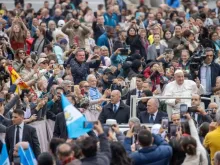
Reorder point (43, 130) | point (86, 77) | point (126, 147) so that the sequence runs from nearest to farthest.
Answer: point (126, 147) → point (43, 130) → point (86, 77)

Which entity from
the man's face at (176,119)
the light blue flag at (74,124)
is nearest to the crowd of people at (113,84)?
the man's face at (176,119)

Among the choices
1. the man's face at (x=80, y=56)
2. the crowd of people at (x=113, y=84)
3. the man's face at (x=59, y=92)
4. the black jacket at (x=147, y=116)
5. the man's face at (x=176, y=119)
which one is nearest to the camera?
the crowd of people at (x=113, y=84)

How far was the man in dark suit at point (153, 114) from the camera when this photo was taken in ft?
77.9

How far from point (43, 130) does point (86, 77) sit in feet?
14.7

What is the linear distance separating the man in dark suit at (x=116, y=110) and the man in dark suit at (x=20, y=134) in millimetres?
2492

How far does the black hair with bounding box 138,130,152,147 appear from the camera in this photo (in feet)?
60.5

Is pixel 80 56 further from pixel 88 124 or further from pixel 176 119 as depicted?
pixel 88 124

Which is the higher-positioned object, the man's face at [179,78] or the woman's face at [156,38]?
the woman's face at [156,38]

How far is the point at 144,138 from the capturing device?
18.5m

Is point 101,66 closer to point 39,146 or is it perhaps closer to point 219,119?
point 39,146

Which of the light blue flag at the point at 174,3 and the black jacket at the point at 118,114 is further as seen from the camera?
the light blue flag at the point at 174,3

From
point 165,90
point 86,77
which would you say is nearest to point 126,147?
point 165,90

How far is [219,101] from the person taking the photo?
24.9 m

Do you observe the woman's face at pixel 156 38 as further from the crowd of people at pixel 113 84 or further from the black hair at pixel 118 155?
the black hair at pixel 118 155
